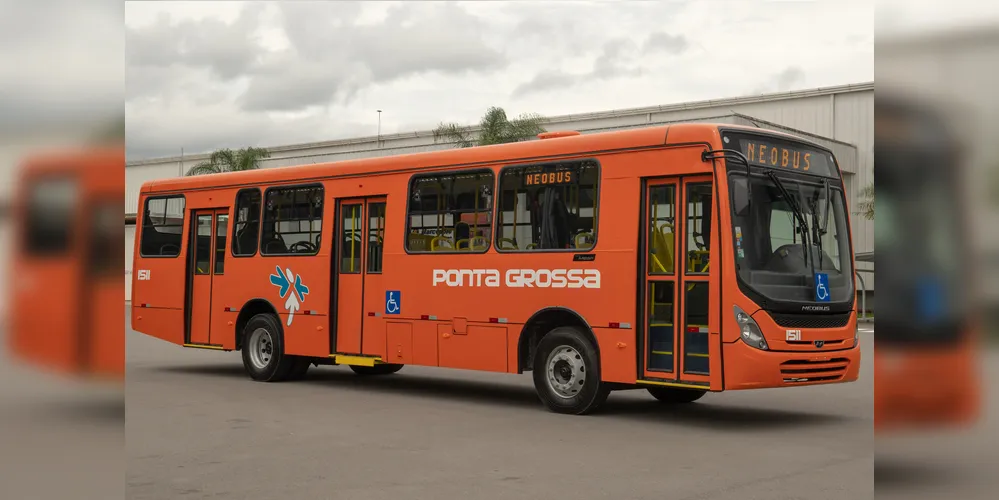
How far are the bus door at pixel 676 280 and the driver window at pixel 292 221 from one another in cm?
584

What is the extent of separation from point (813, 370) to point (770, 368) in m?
0.64

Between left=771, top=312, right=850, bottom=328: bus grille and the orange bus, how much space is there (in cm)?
2

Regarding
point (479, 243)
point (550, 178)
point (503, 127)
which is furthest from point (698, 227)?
point (503, 127)

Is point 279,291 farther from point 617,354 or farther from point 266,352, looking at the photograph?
point 617,354

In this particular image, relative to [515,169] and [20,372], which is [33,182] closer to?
[20,372]

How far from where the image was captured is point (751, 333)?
10.9 meters

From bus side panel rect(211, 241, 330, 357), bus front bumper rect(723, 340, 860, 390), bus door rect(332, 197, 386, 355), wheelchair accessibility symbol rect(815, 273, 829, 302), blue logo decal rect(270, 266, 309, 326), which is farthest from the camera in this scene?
blue logo decal rect(270, 266, 309, 326)

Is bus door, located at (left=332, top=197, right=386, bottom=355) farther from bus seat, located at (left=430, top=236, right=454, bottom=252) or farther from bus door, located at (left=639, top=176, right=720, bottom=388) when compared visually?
bus door, located at (left=639, top=176, right=720, bottom=388)

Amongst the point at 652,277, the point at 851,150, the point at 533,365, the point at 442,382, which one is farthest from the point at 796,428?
the point at 851,150

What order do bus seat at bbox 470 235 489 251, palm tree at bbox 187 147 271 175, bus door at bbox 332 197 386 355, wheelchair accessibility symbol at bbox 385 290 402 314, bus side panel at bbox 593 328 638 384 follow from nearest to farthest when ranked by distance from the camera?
1. bus side panel at bbox 593 328 638 384
2. bus seat at bbox 470 235 489 251
3. wheelchair accessibility symbol at bbox 385 290 402 314
4. bus door at bbox 332 197 386 355
5. palm tree at bbox 187 147 271 175

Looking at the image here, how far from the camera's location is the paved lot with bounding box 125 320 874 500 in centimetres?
788

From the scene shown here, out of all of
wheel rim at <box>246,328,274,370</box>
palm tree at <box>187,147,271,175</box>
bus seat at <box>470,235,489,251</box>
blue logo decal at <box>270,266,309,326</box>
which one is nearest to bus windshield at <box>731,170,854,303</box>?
bus seat at <box>470,235,489,251</box>

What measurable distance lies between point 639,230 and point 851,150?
36.8 m

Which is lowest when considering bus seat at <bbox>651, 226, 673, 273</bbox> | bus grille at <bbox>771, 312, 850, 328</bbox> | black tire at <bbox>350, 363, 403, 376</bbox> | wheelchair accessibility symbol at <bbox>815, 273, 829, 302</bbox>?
black tire at <bbox>350, 363, 403, 376</bbox>
